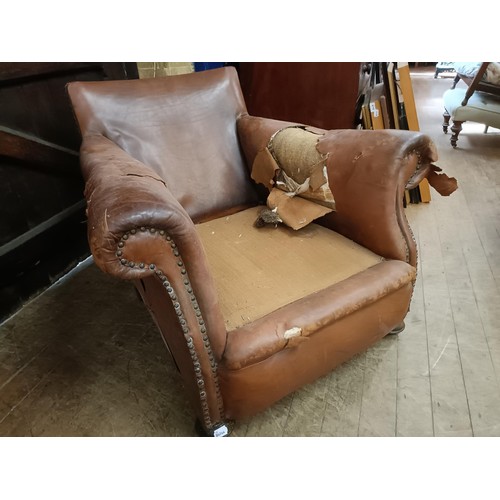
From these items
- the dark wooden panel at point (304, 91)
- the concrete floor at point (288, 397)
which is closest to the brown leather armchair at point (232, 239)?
the concrete floor at point (288, 397)

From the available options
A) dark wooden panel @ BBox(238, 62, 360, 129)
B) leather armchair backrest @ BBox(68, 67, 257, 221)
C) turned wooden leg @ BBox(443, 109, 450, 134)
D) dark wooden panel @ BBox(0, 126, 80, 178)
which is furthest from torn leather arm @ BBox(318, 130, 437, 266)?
turned wooden leg @ BBox(443, 109, 450, 134)

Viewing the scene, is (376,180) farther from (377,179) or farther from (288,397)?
(288,397)

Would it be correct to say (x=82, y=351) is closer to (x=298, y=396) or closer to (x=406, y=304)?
(x=298, y=396)

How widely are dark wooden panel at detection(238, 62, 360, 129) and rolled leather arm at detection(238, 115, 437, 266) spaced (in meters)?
0.96

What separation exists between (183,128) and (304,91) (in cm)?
102

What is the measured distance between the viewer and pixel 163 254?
Answer: 28.2 inches

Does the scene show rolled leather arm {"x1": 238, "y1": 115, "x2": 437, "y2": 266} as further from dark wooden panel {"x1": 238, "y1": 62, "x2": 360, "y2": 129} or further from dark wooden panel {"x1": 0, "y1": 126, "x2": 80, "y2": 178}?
dark wooden panel {"x1": 0, "y1": 126, "x2": 80, "y2": 178}

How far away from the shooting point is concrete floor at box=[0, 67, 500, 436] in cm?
107

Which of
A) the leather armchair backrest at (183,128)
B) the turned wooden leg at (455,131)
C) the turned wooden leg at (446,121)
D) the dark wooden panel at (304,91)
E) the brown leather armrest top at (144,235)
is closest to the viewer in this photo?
the brown leather armrest top at (144,235)

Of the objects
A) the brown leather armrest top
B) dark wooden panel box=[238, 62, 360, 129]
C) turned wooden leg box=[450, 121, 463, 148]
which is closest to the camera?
the brown leather armrest top

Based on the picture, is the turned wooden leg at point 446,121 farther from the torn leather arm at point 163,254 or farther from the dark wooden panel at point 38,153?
the torn leather arm at point 163,254

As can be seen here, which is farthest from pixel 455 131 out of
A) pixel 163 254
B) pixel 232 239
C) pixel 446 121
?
pixel 163 254

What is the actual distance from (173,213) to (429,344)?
40.0 inches

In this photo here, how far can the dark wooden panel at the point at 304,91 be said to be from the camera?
6.49 ft
